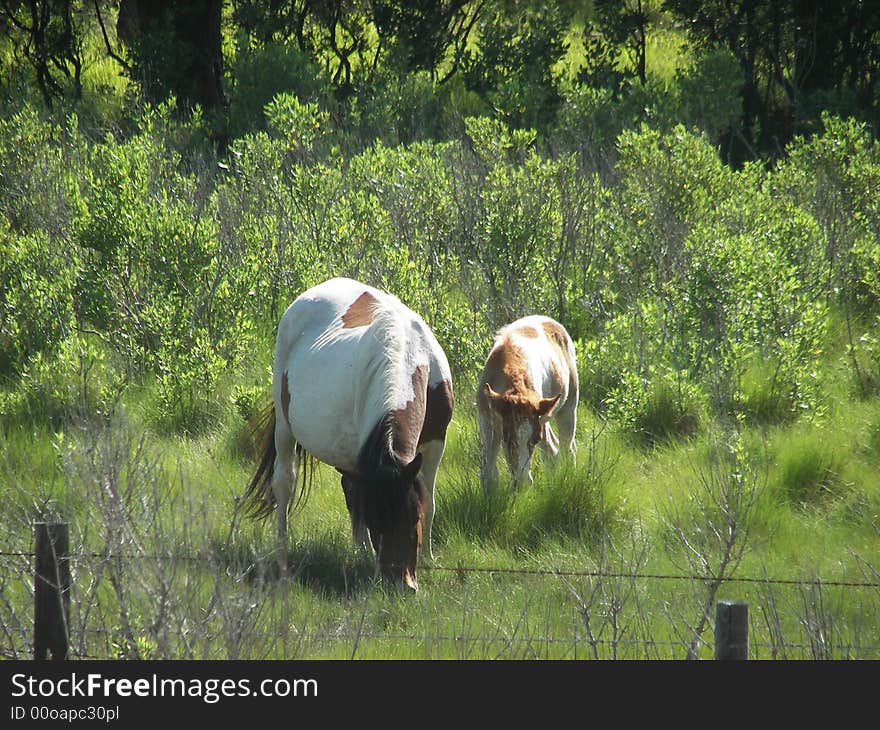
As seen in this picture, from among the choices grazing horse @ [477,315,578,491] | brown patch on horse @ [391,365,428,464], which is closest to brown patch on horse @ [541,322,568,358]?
grazing horse @ [477,315,578,491]

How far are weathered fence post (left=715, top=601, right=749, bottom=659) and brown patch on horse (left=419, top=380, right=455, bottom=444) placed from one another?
305 cm

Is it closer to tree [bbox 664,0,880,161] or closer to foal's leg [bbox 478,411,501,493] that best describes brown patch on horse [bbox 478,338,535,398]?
foal's leg [bbox 478,411,501,493]

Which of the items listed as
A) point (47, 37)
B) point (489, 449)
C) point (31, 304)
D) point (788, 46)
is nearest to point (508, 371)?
point (489, 449)

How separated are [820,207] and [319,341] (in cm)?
745

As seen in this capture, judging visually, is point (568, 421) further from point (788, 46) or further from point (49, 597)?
point (788, 46)

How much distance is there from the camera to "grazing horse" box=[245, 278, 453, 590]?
6066 millimetres

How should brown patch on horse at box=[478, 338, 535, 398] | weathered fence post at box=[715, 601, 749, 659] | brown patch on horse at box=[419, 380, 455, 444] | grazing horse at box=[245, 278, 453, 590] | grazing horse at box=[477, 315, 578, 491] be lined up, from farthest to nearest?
1. brown patch on horse at box=[478, 338, 535, 398]
2. grazing horse at box=[477, 315, 578, 491]
3. brown patch on horse at box=[419, 380, 455, 444]
4. grazing horse at box=[245, 278, 453, 590]
5. weathered fence post at box=[715, 601, 749, 659]

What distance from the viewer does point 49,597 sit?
4637mm

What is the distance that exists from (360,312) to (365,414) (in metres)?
0.92

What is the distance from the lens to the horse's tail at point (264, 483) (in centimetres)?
758

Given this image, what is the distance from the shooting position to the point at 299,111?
13.5 metres

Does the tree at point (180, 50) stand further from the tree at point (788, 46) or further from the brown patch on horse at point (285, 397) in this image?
the brown patch on horse at point (285, 397)

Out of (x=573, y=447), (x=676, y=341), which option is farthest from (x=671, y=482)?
(x=676, y=341)

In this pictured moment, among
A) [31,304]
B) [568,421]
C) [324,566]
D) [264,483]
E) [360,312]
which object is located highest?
[360,312]
